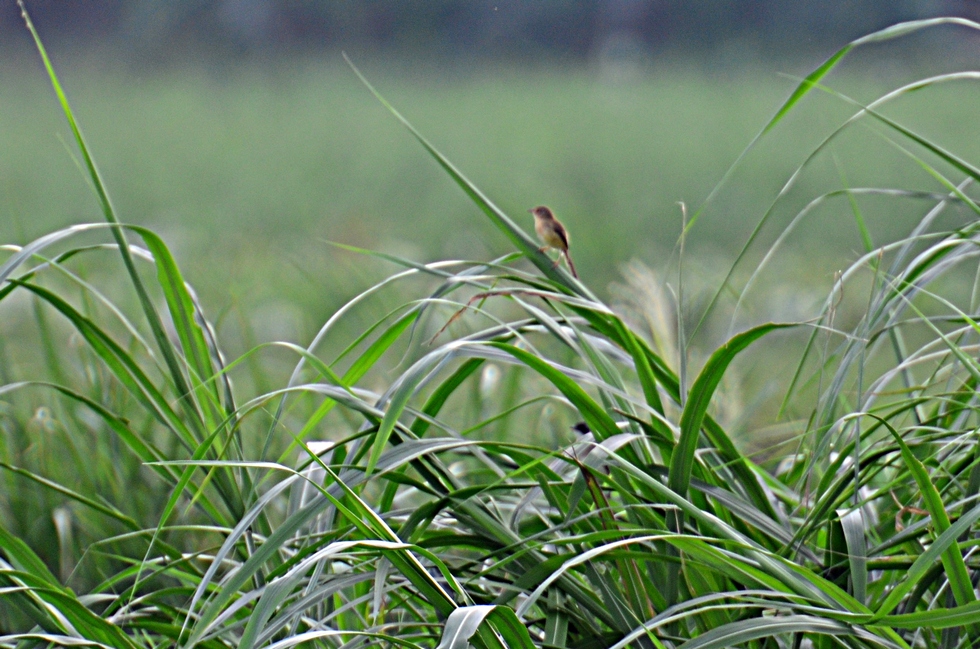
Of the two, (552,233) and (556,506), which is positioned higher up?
(552,233)

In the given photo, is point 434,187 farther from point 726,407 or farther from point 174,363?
point 174,363

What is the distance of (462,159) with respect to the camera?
536 centimetres

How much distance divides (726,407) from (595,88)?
6.35 metres

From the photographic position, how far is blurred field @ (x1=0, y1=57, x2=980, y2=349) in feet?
12.9

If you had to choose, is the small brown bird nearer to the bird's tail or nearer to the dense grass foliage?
the bird's tail

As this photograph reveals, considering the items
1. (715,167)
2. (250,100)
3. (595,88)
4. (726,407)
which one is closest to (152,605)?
(726,407)

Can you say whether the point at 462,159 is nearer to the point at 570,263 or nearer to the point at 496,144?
the point at 496,144

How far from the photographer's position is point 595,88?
720 centimetres

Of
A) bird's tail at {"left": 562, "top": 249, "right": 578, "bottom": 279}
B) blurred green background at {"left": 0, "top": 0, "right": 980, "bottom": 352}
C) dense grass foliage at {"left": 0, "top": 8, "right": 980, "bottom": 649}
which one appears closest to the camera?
dense grass foliage at {"left": 0, "top": 8, "right": 980, "bottom": 649}

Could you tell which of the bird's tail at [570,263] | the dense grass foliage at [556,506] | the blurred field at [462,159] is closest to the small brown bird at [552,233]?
the bird's tail at [570,263]

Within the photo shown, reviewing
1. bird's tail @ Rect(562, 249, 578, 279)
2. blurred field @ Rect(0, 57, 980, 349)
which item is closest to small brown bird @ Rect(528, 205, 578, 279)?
bird's tail @ Rect(562, 249, 578, 279)

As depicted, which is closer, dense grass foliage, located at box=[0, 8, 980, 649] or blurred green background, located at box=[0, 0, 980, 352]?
dense grass foliage, located at box=[0, 8, 980, 649]

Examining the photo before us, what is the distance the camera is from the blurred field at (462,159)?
394cm

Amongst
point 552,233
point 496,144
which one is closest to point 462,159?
point 496,144
